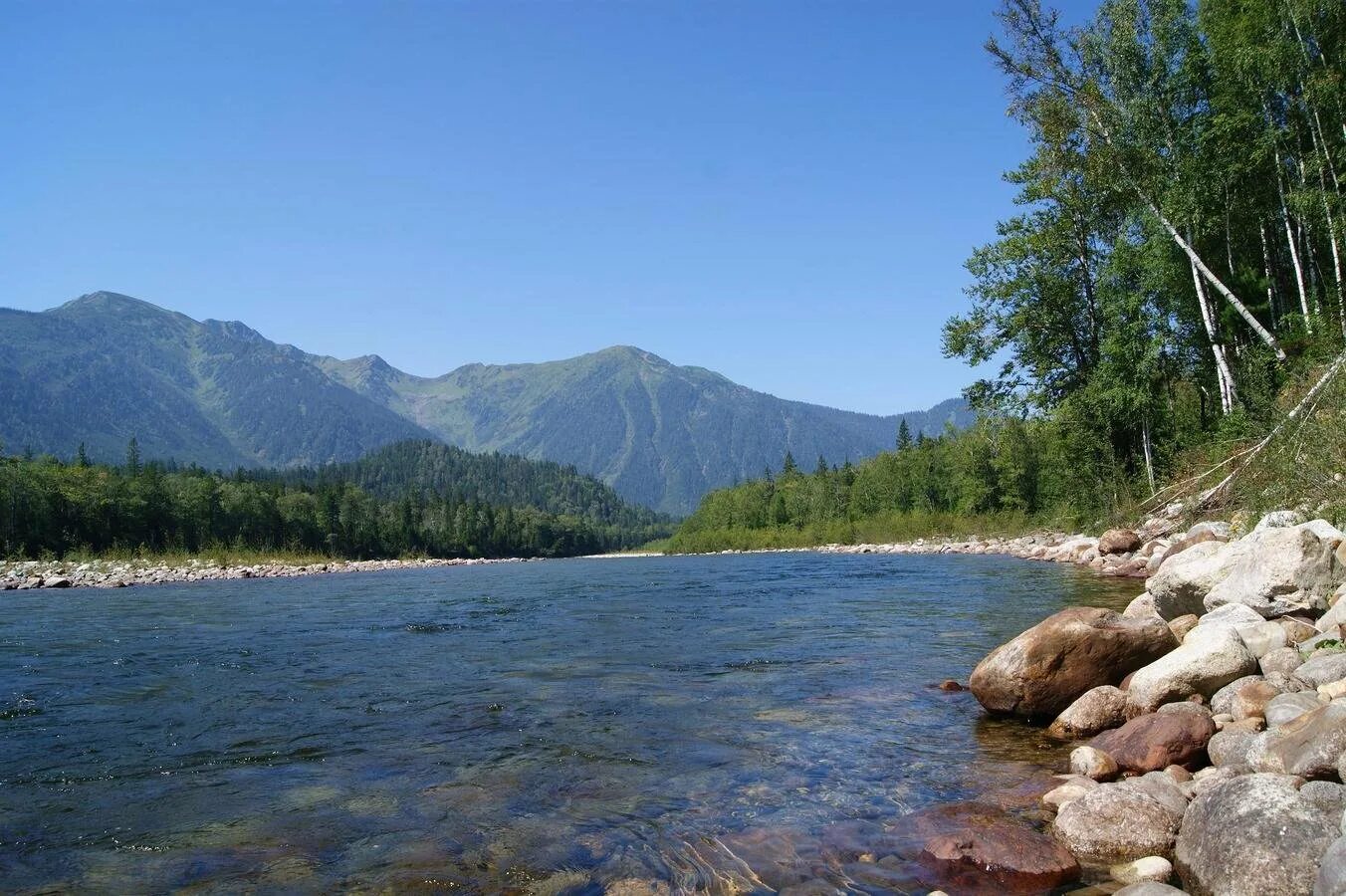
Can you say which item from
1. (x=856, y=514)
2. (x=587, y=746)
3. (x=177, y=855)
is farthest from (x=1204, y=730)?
(x=856, y=514)

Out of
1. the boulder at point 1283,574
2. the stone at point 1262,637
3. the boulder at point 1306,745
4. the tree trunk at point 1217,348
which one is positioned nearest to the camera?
the boulder at point 1306,745

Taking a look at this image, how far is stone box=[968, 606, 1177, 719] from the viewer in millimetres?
9891

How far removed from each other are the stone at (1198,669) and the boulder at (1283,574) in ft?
6.89

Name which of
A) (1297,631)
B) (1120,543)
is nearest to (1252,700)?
(1297,631)

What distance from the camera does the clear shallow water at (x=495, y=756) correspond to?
6.26 metres

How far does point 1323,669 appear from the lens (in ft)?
25.3

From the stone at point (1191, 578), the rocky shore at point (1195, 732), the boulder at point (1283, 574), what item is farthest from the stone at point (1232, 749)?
the stone at point (1191, 578)

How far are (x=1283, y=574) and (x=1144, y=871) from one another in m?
7.08

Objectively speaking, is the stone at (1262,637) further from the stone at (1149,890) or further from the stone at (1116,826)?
the stone at (1149,890)

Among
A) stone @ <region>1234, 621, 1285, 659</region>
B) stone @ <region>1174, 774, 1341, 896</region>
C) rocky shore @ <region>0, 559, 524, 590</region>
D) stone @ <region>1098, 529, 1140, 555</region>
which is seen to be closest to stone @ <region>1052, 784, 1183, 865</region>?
stone @ <region>1174, 774, 1341, 896</region>

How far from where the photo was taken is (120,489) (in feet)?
316

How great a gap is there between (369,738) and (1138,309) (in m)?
31.0

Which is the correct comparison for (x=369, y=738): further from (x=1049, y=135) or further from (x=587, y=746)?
(x=1049, y=135)

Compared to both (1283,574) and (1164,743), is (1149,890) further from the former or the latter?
(1283,574)
